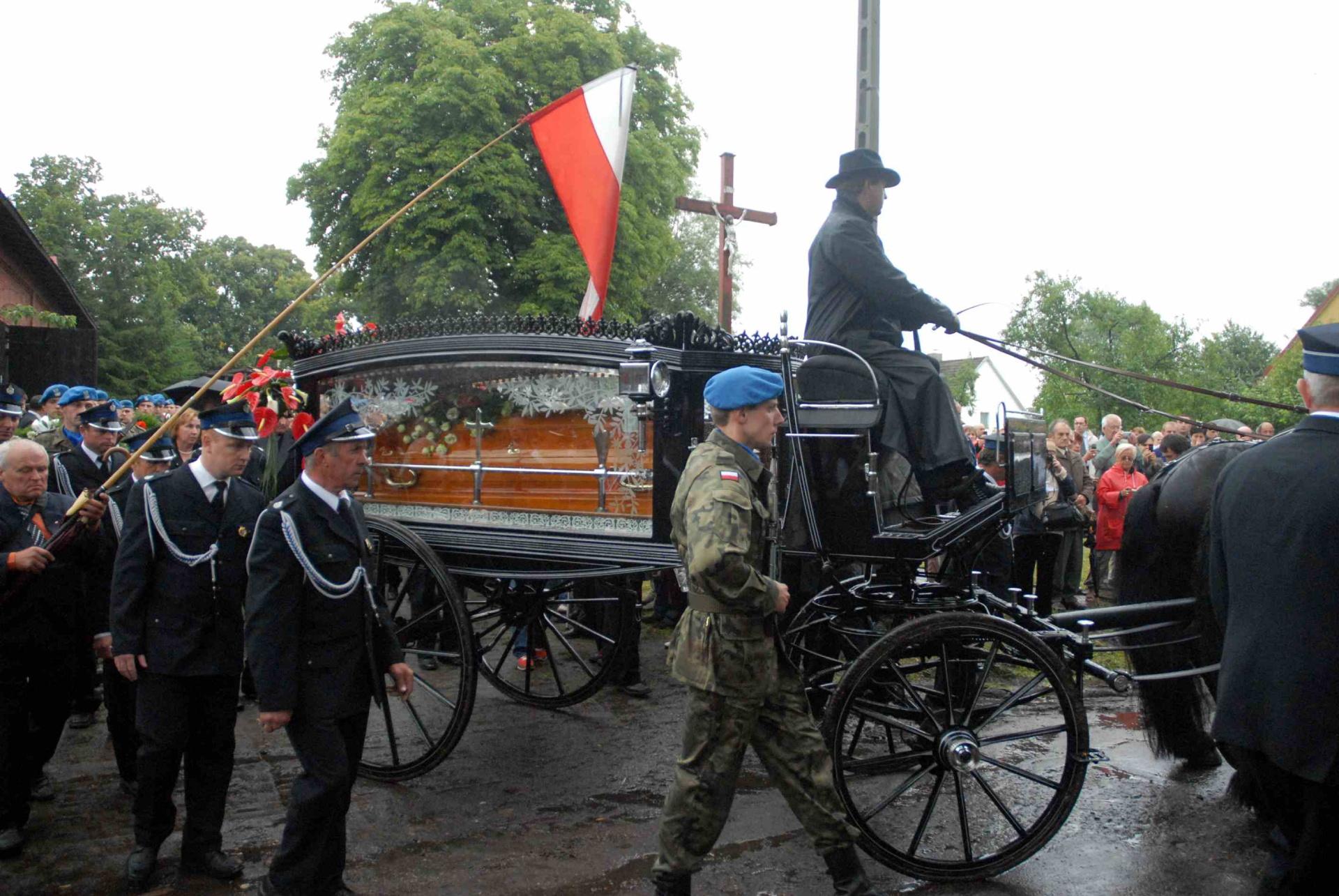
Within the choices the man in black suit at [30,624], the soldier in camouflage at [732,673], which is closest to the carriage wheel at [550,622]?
the man in black suit at [30,624]

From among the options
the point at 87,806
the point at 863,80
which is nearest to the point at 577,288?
the point at 863,80

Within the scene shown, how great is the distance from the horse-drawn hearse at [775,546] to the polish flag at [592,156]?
1.70 meters

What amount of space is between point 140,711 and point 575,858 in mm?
1766

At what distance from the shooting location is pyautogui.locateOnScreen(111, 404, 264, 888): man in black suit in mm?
3938

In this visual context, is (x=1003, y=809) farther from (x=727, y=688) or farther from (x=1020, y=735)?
(x=727, y=688)

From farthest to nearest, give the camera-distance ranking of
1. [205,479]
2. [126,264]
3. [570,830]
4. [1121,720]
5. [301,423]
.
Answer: [126,264] < [1121,720] < [301,423] < [570,830] < [205,479]

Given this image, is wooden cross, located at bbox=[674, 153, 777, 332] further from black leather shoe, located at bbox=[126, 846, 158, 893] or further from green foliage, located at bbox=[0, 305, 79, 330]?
green foliage, located at bbox=[0, 305, 79, 330]

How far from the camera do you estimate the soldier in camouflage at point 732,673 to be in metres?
3.32

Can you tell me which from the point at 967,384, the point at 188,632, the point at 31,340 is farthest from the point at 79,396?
the point at 967,384

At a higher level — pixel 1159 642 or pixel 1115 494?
pixel 1115 494

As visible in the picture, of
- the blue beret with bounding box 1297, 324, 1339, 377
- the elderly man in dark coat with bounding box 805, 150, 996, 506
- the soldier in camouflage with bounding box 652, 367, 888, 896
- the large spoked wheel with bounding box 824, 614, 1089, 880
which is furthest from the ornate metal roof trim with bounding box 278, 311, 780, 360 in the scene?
the blue beret with bounding box 1297, 324, 1339, 377

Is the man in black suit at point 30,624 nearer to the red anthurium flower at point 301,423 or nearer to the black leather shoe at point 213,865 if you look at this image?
the black leather shoe at point 213,865

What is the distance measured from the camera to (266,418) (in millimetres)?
4691

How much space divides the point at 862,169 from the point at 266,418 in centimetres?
295
